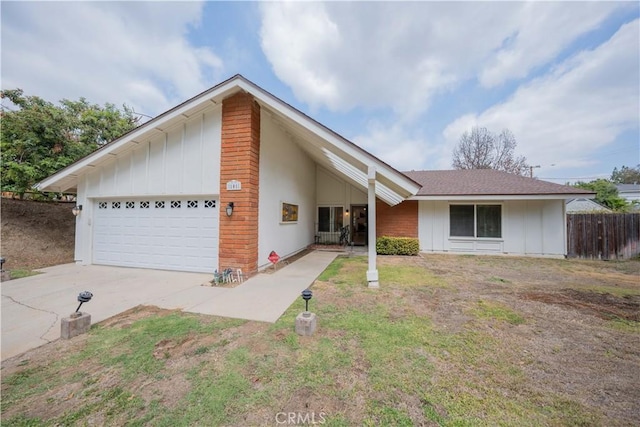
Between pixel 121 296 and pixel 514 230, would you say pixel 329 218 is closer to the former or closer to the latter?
pixel 514 230

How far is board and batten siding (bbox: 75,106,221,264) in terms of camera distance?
6539mm

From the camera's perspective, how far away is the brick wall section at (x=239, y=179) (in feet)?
20.2

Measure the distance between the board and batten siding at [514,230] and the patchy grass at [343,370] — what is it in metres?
6.88

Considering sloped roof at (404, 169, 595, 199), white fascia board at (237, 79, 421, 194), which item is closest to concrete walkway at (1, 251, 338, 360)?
white fascia board at (237, 79, 421, 194)

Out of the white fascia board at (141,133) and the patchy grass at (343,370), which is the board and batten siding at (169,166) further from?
the patchy grass at (343,370)

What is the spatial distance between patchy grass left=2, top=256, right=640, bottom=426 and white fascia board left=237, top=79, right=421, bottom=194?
8.97ft

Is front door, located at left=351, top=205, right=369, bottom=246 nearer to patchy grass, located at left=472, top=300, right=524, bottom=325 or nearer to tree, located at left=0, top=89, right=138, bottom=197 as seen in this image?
patchy grass, located at left=472, top=300, right=524, bottom=325

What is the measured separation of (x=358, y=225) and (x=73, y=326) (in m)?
11.7

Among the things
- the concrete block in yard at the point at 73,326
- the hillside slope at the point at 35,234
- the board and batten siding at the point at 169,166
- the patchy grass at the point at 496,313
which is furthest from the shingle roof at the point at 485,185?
the hillside slope at the point at 35,234

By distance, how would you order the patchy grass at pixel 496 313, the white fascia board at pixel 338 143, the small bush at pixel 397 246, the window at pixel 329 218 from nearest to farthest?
the patchy grass at pixel 496 313
the white fascia board at pixel 338 143
the small bush at pixel 397 246
the window at pixel 329 218

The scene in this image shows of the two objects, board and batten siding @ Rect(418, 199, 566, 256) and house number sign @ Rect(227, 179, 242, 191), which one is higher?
house number sign @ Rect(227, 179, 242, 191)

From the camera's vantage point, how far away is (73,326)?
127 inches

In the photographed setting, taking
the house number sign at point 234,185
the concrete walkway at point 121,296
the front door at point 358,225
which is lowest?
the concrete walkway at point 121,296

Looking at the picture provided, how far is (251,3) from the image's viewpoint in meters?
9.42
